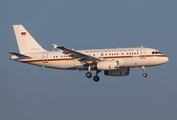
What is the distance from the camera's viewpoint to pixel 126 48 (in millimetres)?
53469

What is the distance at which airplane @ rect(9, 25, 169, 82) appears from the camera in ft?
170

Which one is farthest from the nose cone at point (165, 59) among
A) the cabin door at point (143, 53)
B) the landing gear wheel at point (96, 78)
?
the landing gear wheel at point (96, 78)

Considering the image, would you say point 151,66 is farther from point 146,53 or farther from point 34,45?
point 34,45

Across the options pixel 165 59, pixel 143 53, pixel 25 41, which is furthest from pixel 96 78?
pixel 25 41

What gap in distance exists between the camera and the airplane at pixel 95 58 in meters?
51.8

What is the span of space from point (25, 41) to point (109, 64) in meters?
17.0

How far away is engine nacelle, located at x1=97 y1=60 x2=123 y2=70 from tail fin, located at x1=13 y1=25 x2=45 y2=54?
12321 millimetres

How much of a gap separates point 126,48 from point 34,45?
1663 centimetres

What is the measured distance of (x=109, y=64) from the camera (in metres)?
51.2

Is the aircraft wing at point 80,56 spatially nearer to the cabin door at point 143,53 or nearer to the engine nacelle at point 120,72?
the engine nacelle at point 120,72

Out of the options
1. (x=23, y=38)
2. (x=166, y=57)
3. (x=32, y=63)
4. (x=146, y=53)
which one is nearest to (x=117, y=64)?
(x=146, y=53)

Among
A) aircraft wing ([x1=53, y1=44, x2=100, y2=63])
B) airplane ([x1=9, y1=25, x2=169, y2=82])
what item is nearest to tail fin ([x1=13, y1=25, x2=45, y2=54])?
airplane ([x1=9, y1=25, x2=169, y2=82])

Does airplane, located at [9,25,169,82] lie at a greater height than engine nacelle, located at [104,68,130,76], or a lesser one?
greater

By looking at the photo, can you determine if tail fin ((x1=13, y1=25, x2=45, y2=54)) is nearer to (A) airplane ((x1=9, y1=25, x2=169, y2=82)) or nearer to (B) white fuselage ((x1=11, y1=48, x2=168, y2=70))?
(A) airplane ((x1=9, y1=25, x2=169, y2=82))
